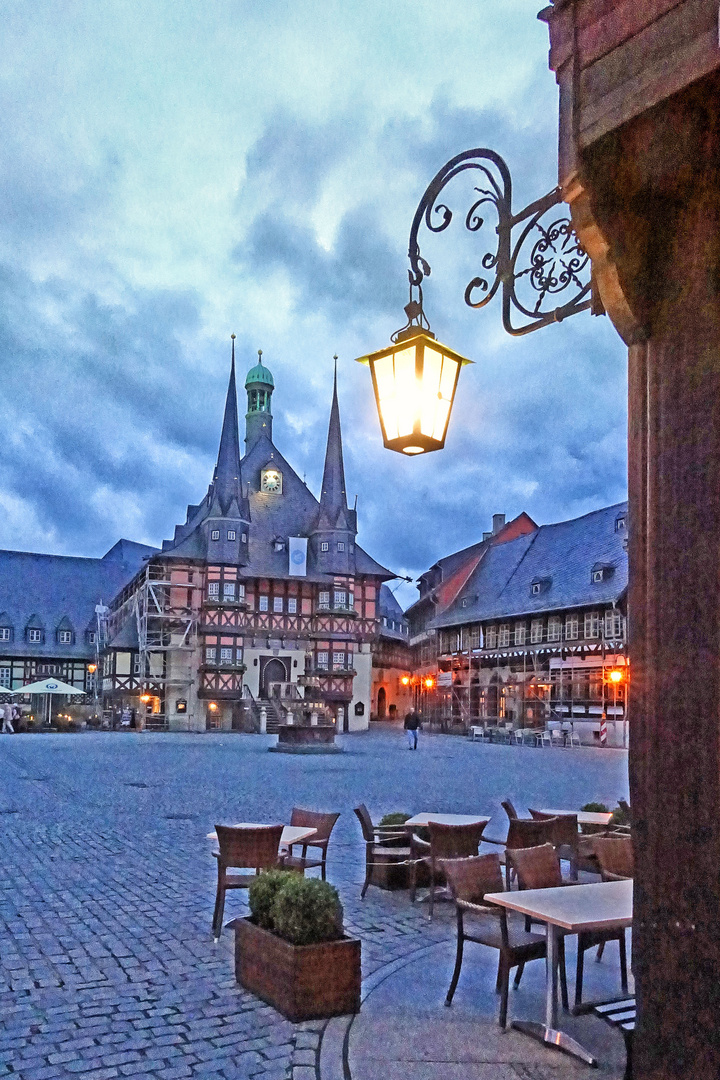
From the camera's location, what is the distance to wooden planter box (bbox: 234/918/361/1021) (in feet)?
17.8

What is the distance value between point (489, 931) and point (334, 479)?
46.9 m

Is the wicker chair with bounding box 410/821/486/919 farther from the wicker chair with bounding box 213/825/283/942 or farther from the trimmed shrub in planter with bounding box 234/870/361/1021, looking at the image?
the trimmed shrub in planter with bounding box 234/870/361/1021

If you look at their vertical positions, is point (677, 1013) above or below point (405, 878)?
above

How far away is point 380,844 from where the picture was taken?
30.1 ft

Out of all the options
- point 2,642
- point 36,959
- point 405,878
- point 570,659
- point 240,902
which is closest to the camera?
point 36,959

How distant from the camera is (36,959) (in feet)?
21.6

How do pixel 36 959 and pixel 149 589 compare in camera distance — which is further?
pixel 149 589

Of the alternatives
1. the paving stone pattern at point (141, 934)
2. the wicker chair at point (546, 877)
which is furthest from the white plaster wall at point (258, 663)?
the wicker chair at point (546, 877)

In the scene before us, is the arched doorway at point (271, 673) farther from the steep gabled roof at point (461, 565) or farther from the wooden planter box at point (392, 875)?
the wooden planter box at point (392, 875)

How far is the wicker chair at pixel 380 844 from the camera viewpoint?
29.0 feet

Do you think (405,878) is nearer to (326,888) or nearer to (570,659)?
(326,888)

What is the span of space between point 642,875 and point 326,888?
3.18m

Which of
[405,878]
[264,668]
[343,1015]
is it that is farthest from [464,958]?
[264,668]

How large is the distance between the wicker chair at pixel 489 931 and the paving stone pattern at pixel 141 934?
921mm
